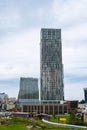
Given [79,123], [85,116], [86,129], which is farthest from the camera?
[85,116]

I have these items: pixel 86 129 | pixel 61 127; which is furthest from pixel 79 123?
pixel 86 129

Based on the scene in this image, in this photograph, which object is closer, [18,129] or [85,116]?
[18,129]

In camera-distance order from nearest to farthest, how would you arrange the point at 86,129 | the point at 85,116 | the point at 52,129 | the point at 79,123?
the point at 86,129
the point at 52,129
the point at 79,123
the point at 85,116

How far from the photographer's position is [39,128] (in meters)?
90.9

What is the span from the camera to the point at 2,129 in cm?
8875

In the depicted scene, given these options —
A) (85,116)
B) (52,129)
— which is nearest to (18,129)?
(52,129)

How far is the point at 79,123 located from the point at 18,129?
58.6ft

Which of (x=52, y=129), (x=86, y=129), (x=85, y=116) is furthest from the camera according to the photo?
(x=85, y=116)

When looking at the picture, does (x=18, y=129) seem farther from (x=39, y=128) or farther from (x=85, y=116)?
(x=85, y=116)

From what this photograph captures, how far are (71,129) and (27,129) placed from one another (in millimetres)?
11864

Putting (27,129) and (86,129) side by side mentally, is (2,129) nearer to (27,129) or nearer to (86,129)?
(27,129)

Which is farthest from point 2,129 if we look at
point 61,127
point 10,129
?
point 61,127

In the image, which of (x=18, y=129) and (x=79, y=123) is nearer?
(x=18, y=129)

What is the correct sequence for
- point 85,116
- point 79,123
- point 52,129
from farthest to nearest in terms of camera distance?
1. point 85,116
2. point 79,123
3. point 52,129
